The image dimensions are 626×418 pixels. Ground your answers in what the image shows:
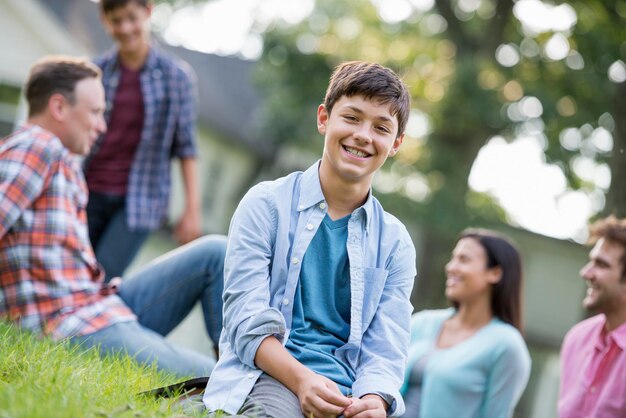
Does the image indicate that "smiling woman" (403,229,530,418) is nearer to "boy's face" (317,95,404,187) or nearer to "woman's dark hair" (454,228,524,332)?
"woman's dark hair" (454,228,524,332)

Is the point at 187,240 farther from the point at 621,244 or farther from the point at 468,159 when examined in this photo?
the point at 468,159

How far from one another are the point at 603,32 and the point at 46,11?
39.2ft

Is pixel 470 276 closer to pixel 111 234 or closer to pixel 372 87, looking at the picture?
pixel 111 234

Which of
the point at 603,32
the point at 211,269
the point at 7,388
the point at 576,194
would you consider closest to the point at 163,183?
the point at 211,269

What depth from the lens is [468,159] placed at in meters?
23.6

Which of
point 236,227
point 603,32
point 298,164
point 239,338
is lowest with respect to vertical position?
point 298,164

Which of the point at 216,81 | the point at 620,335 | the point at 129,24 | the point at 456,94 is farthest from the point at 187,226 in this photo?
the point at 216,81

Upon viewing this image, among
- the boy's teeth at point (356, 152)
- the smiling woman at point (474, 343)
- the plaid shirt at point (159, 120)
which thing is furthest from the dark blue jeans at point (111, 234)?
the boy's teeth at point (356, 152)

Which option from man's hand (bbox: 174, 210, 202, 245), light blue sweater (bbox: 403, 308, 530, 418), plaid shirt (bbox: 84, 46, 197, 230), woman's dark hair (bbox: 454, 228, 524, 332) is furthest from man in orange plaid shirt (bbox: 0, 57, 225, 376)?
woman's dark hair (bbox: 454, 228, 524, 332)

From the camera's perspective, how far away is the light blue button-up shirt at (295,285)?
3.63 metres

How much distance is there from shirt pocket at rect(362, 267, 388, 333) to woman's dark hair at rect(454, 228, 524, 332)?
11.3 feet

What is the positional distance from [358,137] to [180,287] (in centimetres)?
173

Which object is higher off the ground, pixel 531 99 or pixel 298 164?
pixel 531 99

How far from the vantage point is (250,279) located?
12.2 ft
